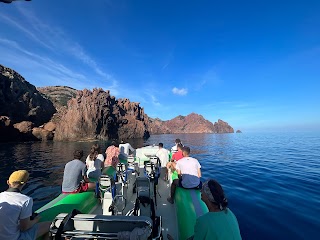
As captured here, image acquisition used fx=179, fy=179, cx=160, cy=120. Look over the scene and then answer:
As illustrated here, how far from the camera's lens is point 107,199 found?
477cm

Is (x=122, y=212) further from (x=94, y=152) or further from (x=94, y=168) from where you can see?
(x=94, y=152)

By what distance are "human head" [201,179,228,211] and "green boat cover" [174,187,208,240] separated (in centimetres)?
162

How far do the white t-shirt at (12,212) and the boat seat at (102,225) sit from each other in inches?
26.5

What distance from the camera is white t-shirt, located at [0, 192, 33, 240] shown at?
9.03 feet

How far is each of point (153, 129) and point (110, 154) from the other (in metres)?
139

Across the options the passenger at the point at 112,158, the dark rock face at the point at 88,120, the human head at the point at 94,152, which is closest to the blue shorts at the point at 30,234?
the human head at the point at 94,152

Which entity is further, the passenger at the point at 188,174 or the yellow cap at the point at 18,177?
the passenger at the point at 188,174

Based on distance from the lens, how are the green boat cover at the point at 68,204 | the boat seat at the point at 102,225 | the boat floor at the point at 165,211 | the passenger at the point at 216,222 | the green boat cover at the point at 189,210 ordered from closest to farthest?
the passenger at the point at 216,222 < the boat seat at the point at 102,225 < the green boat cover at the point at 189,210 < the green boat cover at the point at 68,204 < the boat floor at the point at 165,211

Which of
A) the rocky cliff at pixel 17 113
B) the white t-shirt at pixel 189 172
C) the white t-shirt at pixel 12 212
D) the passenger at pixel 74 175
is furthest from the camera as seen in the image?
the rocky cliff at pixel 17 113

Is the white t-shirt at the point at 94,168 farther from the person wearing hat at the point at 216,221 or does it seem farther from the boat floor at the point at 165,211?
the person wearing hat at the point at 216,221

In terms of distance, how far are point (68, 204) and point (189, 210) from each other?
3.24 metres

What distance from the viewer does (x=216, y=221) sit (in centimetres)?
237

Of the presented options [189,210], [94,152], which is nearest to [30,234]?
[189,210]

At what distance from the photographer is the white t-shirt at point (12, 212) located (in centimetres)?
275
